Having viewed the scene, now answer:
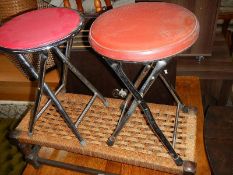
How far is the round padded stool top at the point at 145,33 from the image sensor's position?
66 centimetres

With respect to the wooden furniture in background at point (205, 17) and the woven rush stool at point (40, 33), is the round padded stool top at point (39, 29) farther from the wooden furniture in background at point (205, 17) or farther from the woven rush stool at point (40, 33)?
the wooden furniture in background at point (205, 17)

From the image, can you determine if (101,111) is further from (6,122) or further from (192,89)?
(6,122)

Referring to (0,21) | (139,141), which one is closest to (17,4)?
(0,21)

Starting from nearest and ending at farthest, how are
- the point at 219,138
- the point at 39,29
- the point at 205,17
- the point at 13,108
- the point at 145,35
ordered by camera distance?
the point at 145,35, the point at 39,29, the point at 219,138, the point at 205,17, the point at 13,108

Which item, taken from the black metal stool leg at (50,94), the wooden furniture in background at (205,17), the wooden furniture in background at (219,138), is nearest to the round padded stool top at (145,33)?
the black metal stool leg at (50,94)

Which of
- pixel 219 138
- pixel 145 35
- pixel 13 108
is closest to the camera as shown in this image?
pixel 145 35

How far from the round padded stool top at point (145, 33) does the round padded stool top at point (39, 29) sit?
91 mm

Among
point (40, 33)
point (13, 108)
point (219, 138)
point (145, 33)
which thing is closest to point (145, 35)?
point (145, 33)

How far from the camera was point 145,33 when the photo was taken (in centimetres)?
70

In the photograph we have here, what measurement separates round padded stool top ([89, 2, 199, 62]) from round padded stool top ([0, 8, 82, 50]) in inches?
3.6

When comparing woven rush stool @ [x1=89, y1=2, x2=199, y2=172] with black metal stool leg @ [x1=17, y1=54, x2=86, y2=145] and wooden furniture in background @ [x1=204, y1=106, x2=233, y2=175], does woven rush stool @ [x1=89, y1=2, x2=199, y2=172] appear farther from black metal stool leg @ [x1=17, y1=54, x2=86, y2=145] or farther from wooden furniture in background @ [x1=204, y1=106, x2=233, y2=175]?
wooden furniture in background @ [x1=204, y1=106, x2=233, y2=175]

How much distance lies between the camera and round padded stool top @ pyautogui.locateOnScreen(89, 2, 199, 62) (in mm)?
655

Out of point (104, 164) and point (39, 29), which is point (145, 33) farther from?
point (104, 164)

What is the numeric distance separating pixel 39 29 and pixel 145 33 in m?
0.34
